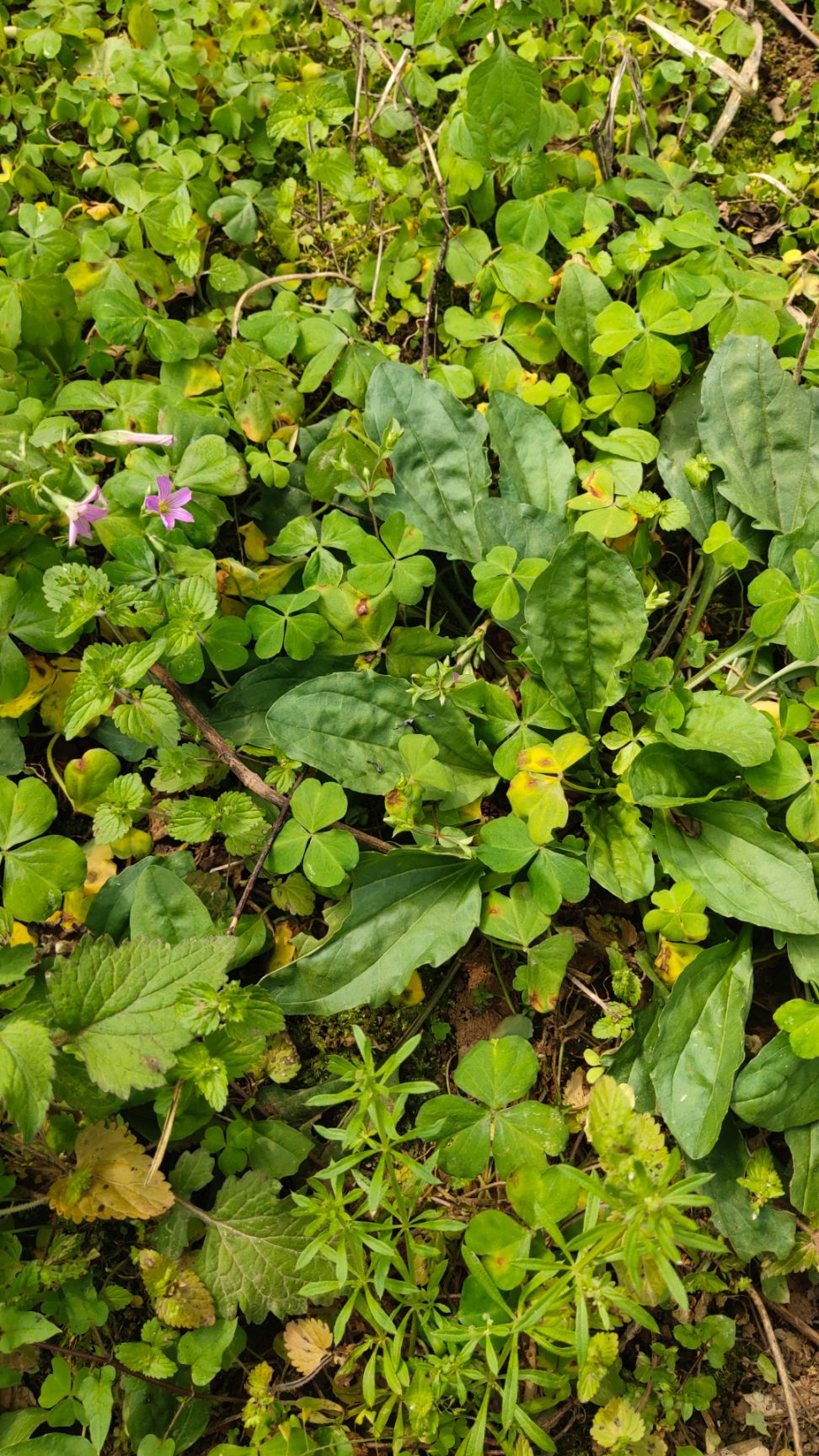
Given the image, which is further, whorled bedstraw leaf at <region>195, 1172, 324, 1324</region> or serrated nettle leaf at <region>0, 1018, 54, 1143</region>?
whorled bedstraw leaf at <region>195, 1172, 324, 1324</region>

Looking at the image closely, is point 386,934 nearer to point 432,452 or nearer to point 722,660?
point 722,660

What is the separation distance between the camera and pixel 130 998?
2.16 metres

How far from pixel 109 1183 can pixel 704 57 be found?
3530 mm

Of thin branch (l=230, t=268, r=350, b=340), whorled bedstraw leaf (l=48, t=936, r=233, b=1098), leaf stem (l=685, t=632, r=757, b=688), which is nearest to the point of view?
whorled bedstraw leaf (l=48, t=936, r=233, b=1098)

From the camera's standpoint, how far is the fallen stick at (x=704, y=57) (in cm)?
309

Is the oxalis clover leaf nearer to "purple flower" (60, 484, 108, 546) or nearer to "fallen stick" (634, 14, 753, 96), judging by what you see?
"purple flower" (60, 484, 108, 546)

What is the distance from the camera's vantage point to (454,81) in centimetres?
300

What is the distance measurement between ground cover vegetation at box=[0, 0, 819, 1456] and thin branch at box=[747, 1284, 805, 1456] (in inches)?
0.7

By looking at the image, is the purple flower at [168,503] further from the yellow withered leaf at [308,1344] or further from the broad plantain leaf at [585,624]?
the yellow withered leaf at [308,1344]

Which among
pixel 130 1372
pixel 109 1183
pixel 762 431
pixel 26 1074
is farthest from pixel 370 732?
pixel 130 1372

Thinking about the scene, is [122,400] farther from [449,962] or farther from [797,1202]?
[797,1202]

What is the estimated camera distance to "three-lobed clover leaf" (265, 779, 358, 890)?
2.34m

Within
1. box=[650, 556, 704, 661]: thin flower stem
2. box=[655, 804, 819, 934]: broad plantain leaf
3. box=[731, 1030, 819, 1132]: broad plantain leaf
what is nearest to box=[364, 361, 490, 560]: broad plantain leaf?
box=[650, 556, 704, 661]: thin flower stem

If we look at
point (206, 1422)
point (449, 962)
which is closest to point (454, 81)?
point (449, 962)
